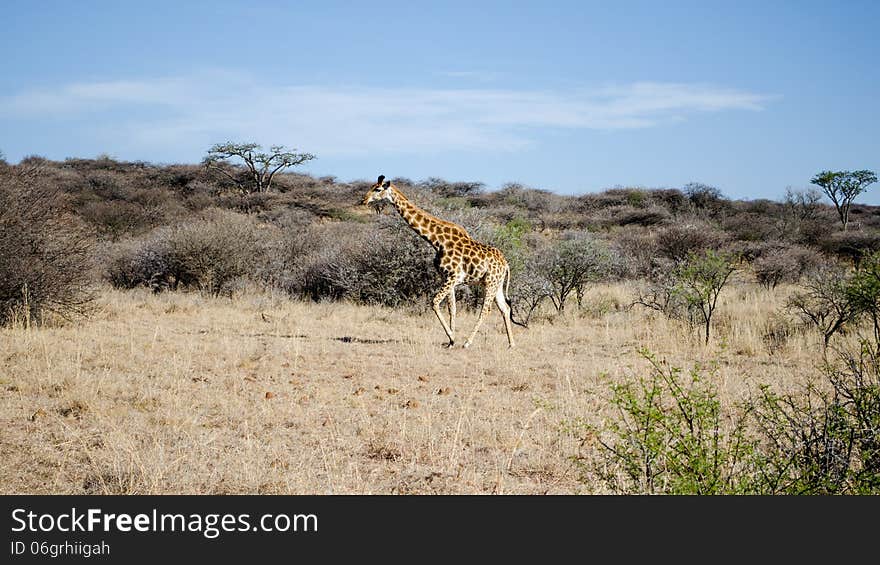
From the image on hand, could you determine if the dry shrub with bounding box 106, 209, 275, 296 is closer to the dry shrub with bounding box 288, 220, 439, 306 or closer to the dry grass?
the dry shrub with bounding box 288, 220, 439, 306

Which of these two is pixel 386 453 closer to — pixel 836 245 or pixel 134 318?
pixel 134 318

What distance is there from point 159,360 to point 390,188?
14.3ft

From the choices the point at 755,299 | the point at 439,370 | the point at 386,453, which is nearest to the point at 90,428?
the point at 386,453

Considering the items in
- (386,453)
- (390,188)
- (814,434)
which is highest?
(390,188)

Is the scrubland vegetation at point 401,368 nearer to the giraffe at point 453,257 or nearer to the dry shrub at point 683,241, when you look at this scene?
the dry shrub at point 683,241

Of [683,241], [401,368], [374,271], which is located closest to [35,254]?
[401,368]

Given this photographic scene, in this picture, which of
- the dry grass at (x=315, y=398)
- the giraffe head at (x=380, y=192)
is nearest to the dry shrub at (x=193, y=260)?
the dry grass at (x=315, y=398)

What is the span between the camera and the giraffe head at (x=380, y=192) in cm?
1116

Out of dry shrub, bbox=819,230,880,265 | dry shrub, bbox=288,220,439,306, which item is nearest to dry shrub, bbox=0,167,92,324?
dry shrub, bbox=288,220,439,306

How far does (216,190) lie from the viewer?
1608 inches

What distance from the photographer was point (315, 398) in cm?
743

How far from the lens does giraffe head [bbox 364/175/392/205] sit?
11164 mm

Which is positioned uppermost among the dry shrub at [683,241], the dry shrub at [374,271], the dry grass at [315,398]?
the dry shrub at [683,241]

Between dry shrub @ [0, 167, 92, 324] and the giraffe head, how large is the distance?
4637 mm
